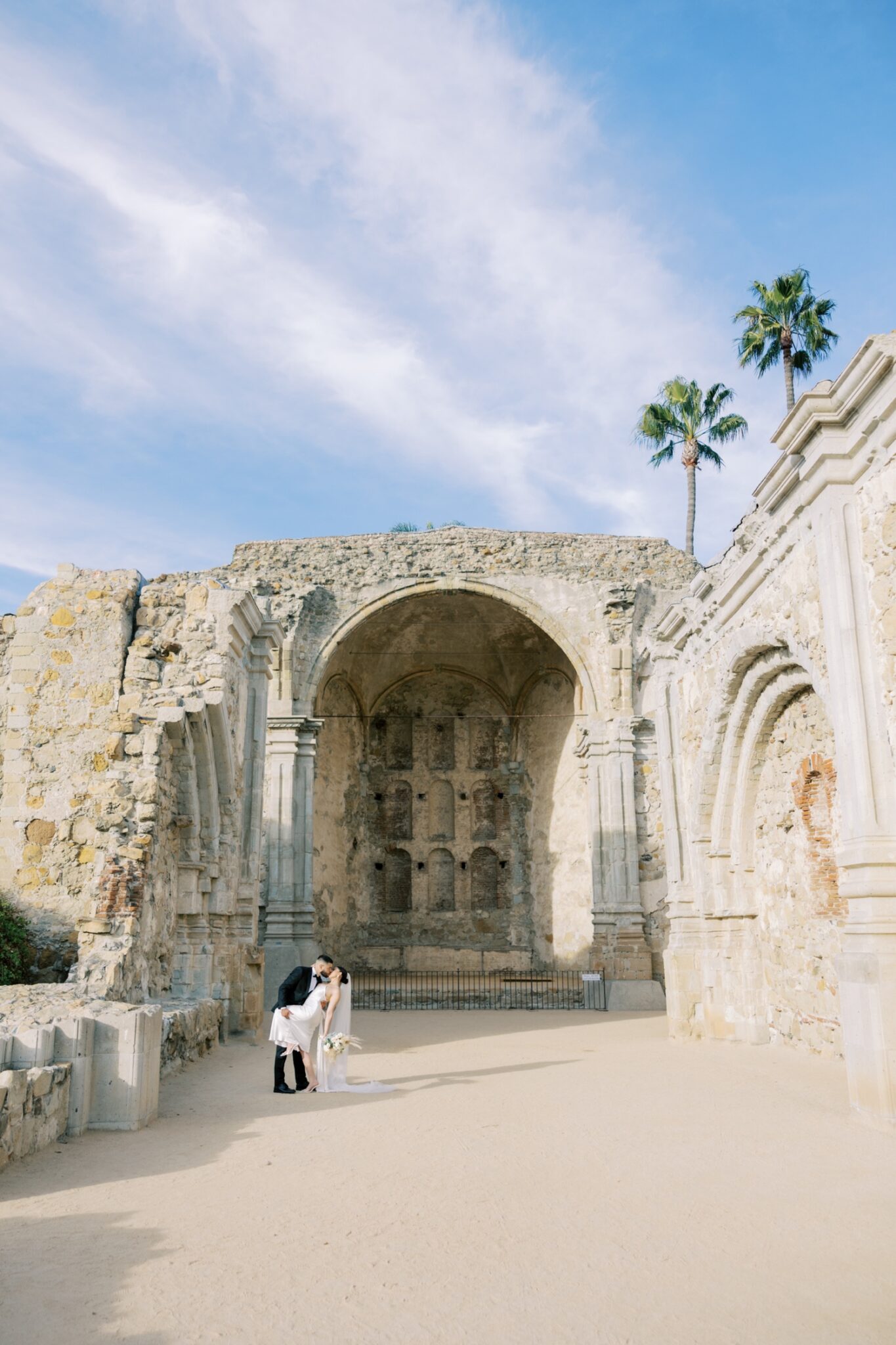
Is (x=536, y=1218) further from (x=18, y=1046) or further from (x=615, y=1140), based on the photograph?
(x=18, y=1046)

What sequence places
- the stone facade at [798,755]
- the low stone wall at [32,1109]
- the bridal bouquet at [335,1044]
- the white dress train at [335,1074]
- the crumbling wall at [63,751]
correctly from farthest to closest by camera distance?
1. the crumbling wall at [63,751]
2. the white dress train at [335,1074]
3. the bridal bouquet at [335,1044]
4. the stone facade at [798,755]
5. the low stone wall at [32,1109]

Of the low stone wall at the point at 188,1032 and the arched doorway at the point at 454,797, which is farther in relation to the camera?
the arched doorway at the point at 454,797

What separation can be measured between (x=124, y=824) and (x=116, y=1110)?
3325mm

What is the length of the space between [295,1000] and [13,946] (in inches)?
99.9

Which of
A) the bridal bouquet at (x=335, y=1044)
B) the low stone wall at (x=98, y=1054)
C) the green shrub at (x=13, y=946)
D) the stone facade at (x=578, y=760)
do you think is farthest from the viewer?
the green shrub at (x=13, y=946)

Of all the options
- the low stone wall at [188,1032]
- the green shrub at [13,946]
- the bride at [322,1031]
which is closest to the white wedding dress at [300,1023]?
the bride at [322,1031]

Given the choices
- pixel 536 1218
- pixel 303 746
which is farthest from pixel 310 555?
pixel 536 1218

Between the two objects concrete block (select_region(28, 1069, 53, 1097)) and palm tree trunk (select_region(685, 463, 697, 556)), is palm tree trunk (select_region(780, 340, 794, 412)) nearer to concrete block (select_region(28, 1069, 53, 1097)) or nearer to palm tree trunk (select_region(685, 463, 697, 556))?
palm tree trunk (select_region(685, 463, 697, 556))

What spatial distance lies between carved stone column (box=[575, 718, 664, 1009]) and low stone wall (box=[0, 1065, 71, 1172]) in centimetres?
1297

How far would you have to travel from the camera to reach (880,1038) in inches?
235

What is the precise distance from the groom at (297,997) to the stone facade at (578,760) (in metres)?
0.88

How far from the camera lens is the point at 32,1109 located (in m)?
4.87

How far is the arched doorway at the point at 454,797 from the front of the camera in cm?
2225

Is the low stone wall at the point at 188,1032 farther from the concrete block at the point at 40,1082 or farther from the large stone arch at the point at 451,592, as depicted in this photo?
the large stone arch at the point at 451,592
